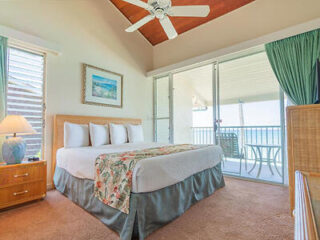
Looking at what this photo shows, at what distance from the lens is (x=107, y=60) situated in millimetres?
3709

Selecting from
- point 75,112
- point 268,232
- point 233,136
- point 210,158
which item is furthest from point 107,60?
point 268,232

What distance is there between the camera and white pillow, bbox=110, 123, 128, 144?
3158 mm

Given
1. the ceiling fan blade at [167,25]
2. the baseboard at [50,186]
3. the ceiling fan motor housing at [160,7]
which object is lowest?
the baseboard at [50,186]

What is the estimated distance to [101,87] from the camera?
3551mm

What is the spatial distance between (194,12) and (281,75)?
5.82ft

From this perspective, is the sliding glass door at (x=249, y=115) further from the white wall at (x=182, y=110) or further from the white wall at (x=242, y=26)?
the white wall at (x=182, y=110)

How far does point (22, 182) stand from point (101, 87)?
2.13m

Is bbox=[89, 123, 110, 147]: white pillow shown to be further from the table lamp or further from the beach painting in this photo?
the table lamp

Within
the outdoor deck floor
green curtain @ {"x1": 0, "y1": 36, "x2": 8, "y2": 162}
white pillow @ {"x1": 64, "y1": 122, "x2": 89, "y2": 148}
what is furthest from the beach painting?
the outdoor deck floor

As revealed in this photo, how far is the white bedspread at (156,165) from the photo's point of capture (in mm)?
1452

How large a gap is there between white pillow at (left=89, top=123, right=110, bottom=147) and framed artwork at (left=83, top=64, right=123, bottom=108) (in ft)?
2.13

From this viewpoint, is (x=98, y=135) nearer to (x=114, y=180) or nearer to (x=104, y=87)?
(x=104, y=87)

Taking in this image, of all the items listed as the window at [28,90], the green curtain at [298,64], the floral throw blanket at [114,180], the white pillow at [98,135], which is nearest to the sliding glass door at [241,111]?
the green curtain at [298,64]

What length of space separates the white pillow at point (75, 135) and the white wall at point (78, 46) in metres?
0.39
